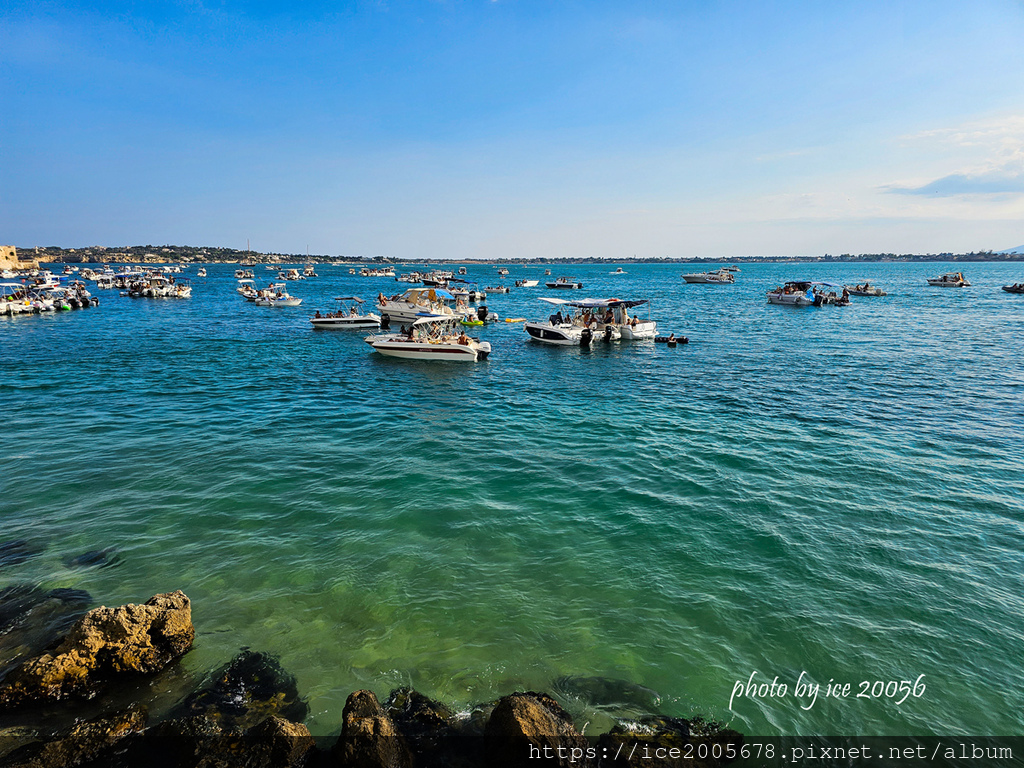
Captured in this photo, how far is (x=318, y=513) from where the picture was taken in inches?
502

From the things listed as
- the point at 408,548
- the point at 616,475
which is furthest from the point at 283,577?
the point at 616,475

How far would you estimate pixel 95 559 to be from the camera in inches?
415

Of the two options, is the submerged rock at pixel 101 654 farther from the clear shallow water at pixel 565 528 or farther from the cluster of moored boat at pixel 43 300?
the cluster of moored boat at pixel 43 300

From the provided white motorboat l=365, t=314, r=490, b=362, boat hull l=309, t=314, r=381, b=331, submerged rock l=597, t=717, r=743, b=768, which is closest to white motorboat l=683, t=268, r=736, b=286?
boat hull l=309, t=314, r=381, b=331

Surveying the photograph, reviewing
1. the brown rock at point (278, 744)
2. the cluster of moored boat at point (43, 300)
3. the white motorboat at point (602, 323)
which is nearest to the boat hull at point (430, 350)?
the white motorboat at point (602, 323)

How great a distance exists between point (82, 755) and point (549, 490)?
34.4 ft

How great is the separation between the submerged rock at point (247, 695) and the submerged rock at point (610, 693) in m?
3.85

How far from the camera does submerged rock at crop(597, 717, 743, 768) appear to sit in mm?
6207

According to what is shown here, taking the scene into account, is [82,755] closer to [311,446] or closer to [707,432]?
[311,446]

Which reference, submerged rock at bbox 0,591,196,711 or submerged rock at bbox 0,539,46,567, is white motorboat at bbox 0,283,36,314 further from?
submerged rock at bbox 0,591,196,711

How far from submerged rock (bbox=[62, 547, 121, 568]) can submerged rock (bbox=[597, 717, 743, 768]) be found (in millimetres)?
10506

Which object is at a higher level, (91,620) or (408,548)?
(91,620)

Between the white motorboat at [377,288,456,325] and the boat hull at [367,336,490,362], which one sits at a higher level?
the white motorboat at [377,288,456,325]

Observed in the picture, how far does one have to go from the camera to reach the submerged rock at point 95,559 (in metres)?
10.3
